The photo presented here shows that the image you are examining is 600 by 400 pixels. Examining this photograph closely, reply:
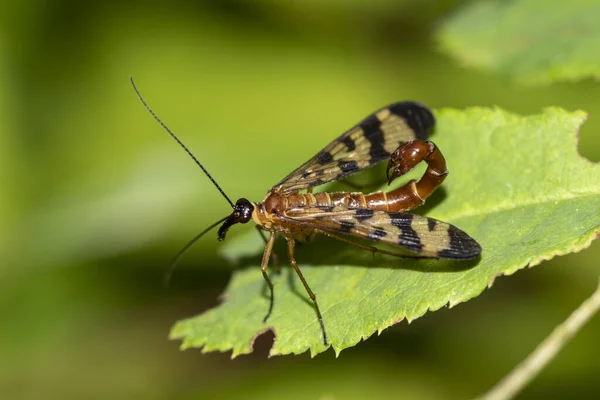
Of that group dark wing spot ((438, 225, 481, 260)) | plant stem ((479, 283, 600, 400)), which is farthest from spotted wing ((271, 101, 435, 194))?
plant stem ((479, 283, 600, 400))

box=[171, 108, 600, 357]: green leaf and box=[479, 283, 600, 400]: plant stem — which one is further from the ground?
box=[479, 283, 600, 400]: plant stem

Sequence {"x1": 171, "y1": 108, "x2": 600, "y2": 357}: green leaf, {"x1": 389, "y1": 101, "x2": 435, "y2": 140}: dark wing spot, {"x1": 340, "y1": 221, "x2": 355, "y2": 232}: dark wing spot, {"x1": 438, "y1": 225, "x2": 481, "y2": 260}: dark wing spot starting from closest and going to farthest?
1. {"x1": 171, "y1": 108, "x2": 600, "y2": 357}: green leaf
2. {"x1": 438, "y1": 225, "x2": 481, "y2": 260}: dark wing spot
3. {"x1": 340, "y1": 221, "x2": 355, "y2": 232}: dark wing spot
4. {"x1": 389, "y1": 101, "x2": 435, "y2": 140}: dark wing spot

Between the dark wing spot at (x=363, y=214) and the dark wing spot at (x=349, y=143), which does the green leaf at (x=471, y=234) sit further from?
the dark wing spot at (x=349, y=143)

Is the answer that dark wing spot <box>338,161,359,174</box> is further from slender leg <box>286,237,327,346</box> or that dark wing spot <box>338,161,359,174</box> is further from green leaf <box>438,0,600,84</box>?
green leaf <box>438,0,600,84</box>

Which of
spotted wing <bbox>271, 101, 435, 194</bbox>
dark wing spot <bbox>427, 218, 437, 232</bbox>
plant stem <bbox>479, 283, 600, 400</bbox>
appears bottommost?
dark wing spot <bbox>427, 218, 437, 232</bbox>

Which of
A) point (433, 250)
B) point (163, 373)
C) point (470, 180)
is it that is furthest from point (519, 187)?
point (163, 373)

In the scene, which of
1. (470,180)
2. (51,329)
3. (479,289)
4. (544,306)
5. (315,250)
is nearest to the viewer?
(479,289)

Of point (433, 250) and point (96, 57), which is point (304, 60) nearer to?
point (96, 57)
